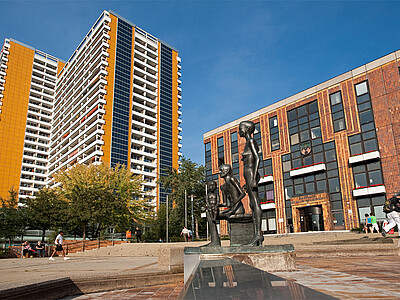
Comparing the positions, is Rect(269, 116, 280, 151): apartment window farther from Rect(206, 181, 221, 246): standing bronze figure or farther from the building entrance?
Rect(206, 181, 221, 246): standing bronze figure

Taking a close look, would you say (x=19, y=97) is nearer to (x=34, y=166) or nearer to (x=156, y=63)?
(x=34, y=166)

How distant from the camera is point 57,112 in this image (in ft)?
301

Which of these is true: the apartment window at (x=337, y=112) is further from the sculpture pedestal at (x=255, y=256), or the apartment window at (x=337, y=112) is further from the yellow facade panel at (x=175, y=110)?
the yellow facade panel at (x=175, y=110)

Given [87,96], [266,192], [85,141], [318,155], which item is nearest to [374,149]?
[318,155]

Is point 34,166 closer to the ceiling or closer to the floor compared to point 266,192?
closer to the ceiling

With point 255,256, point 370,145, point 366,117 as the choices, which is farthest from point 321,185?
point 255,256

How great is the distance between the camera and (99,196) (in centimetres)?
3244

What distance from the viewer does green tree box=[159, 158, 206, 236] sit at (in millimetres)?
47372

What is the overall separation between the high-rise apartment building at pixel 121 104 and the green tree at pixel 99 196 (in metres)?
23.5

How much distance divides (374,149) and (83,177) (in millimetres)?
31632

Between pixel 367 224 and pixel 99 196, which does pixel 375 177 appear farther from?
pixel 99 196

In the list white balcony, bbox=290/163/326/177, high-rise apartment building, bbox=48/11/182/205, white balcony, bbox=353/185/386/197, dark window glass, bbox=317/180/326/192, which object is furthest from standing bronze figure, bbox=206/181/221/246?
high-rise apartment building, bbox=48/11/182/205

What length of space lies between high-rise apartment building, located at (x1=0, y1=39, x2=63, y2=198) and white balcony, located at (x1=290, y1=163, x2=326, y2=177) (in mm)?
73108

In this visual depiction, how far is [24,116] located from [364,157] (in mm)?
89105
